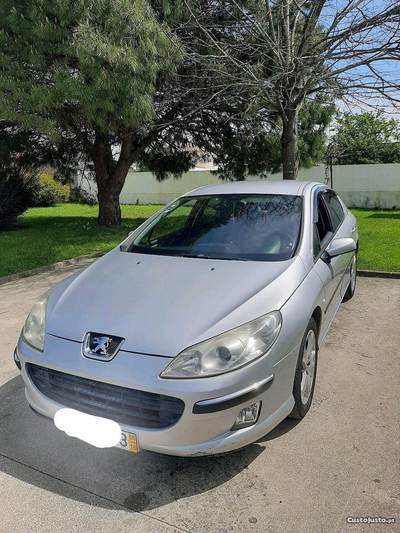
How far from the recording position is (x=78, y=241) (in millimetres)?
9695

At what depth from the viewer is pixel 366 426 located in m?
2.70

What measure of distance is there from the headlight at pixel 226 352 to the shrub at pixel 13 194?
10.7 meters

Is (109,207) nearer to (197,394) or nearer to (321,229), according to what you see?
(321,229)

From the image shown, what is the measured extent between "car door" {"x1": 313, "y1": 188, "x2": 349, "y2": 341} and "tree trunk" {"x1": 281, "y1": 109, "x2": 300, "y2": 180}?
16.6 ft

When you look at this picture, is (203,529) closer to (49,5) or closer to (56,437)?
(56,437)

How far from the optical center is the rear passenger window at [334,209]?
13.5 feet

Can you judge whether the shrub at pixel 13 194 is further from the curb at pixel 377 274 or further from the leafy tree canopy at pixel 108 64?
the curb at pixel 377 274

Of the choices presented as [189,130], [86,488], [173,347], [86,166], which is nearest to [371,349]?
[173,347]

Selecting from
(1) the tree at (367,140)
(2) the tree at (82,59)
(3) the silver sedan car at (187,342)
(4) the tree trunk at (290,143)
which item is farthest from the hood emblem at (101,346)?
(1) the tree at (367,140)

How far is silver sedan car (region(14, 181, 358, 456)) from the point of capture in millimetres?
2061

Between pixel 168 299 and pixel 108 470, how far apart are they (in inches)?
39.6

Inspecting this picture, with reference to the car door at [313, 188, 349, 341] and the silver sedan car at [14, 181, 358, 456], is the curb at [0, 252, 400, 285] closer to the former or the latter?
the car door at [313, 188, 349, 341]

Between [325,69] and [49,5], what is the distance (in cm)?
507

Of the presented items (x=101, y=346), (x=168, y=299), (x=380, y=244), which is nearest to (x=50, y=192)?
(x=380, y=244)
